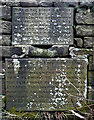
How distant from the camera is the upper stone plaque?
2793 millimetres

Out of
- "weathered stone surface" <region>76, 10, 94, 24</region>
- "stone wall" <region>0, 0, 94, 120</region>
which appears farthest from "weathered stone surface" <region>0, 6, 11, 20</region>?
"weathered stone surface" <region>76, 10, 94, 24</region>

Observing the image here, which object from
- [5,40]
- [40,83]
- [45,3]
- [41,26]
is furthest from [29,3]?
[40,83]

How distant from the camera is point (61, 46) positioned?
2.81m

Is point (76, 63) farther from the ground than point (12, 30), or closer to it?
closer to it

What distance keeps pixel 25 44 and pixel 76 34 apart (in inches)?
37.5

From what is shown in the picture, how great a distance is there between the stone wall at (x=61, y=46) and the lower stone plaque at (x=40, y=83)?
0.12 m

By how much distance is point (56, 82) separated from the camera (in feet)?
9.04

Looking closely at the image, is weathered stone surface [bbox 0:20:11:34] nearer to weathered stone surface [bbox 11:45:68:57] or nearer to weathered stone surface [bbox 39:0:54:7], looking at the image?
weathered stone surface [bbox 11:45:68:57]

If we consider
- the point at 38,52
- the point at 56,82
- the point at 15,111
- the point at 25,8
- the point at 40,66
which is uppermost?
the point at 25,8

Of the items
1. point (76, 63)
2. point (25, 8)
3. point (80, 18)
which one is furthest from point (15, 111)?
point (80, 18)

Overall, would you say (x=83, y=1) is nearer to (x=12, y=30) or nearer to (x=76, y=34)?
(x=76, y=34)

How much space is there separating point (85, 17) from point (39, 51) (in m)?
1.05

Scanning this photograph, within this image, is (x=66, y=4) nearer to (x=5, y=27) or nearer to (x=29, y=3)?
(x=29, y=3)

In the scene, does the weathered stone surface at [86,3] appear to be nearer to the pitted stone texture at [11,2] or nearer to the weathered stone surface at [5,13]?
the pitted stone texture at [11,2]
